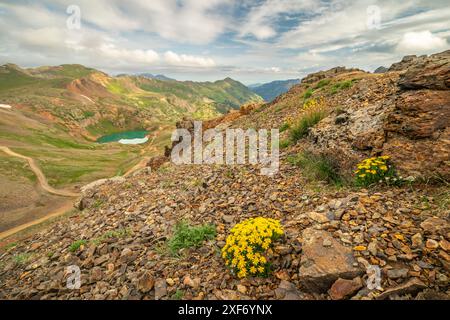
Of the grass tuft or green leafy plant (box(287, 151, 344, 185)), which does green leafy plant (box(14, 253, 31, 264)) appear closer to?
green leafy plant (box(287, 151, 344, 185))

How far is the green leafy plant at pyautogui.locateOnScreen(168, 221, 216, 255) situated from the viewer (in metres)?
7.39

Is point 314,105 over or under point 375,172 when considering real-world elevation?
over

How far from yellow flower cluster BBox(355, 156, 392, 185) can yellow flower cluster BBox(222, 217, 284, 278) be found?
336 cm

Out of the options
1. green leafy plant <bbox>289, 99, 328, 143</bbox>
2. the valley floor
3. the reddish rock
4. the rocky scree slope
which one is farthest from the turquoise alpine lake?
the reddish rock

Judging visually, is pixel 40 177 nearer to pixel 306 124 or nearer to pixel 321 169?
pixel 306 124

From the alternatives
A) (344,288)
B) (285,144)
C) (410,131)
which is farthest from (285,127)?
(344,288)

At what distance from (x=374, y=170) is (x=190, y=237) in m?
5.87

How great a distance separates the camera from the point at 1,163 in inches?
2299

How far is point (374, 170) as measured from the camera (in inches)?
295

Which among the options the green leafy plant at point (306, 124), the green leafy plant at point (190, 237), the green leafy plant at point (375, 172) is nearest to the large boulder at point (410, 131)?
the green leafy plant at point (375, 172)

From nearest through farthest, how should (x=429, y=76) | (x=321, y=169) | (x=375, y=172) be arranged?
(x=375, y=172), (x=429, y=76), (x=321, y=169)

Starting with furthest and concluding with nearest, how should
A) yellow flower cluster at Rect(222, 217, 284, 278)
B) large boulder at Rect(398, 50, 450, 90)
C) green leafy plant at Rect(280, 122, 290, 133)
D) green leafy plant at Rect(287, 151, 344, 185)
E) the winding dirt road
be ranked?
1. the winding dirt road
2. green leafy plant at Rect(280, 122, 290, 133)
3. green leafy plant at Rect(287, 151, 344, 185)
4. large boulder at Rect(398, 50, 450, 90)
5. yellow flower cluster at Rect(222, 217, 284, 278)
